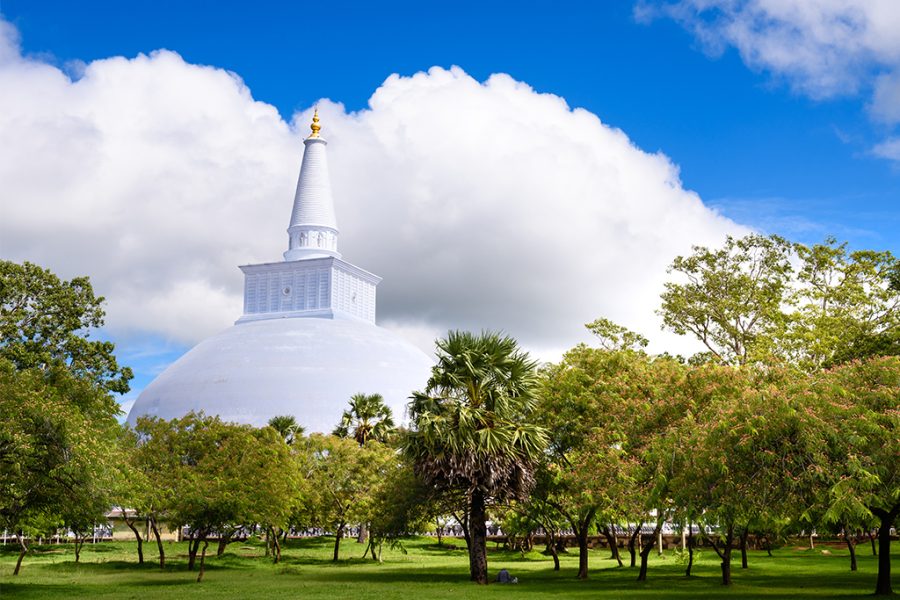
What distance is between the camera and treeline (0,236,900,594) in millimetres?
21625

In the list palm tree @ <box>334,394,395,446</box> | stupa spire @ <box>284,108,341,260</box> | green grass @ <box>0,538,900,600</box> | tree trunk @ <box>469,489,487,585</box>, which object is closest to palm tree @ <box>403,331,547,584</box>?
tree trunk @ <box>469,489,487,585</box>

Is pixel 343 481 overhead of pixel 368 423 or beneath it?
beneath

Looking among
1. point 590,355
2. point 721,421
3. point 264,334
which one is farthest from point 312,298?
point 721,421

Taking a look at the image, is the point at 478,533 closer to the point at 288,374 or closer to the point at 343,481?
the point at 343,481

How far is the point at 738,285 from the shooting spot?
4600 centimetres

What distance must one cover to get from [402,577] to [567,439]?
7885mm

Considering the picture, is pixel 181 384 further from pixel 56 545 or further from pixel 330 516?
pixel 330 516

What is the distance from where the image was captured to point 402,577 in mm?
33781

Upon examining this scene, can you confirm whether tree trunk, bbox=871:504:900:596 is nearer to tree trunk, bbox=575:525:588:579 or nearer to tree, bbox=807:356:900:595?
tree, bbox=807:356:900:595

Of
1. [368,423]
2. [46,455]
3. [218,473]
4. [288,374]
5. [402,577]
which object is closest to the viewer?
[46,455]

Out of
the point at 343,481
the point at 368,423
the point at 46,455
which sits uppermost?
the point at 368,423

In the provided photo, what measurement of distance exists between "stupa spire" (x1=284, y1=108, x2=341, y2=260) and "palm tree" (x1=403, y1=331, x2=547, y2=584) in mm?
53815

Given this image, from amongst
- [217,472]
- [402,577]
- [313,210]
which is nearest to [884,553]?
[402,577]

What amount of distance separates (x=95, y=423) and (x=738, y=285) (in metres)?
31.1
